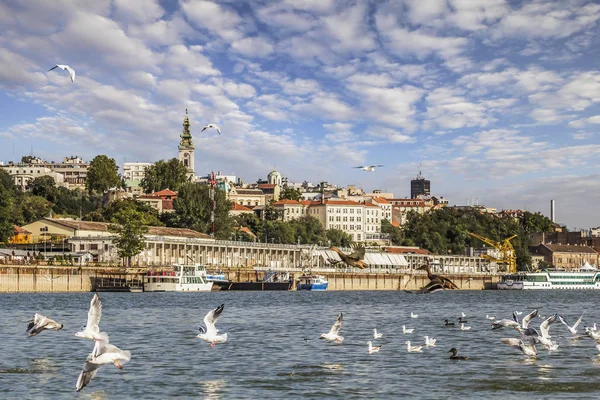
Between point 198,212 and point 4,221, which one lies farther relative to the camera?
point 198,212

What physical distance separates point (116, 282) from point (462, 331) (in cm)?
6620

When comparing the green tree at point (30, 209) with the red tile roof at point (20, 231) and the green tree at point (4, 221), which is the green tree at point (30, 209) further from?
the green tree at point (4, 221)

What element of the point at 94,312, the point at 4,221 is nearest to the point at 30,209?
the point at 4,221

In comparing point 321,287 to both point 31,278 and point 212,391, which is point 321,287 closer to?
point 31,278

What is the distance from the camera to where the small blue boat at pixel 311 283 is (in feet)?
401

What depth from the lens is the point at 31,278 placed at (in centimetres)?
9138

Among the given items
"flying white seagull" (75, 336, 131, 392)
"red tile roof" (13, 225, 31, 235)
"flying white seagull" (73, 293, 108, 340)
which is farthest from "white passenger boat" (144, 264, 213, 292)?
"flying white seagull" (75, 336, 131, 392)

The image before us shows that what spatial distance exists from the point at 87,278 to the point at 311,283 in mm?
35391

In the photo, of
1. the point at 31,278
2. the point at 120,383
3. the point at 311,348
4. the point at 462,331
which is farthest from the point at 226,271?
the point at 120,383

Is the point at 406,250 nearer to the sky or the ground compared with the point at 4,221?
nearer to the ground

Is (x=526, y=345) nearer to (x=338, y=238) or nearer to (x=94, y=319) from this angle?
(x=94, y=319)

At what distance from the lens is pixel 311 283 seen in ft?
402

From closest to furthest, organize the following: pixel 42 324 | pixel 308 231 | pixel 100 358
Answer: pixel 100 358
pixel 42 324
pixel 308 231

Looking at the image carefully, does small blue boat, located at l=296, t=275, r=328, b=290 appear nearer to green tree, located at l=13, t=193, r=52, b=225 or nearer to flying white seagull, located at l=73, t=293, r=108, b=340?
green tree, located at l=13, t=193, r=52, b=225
